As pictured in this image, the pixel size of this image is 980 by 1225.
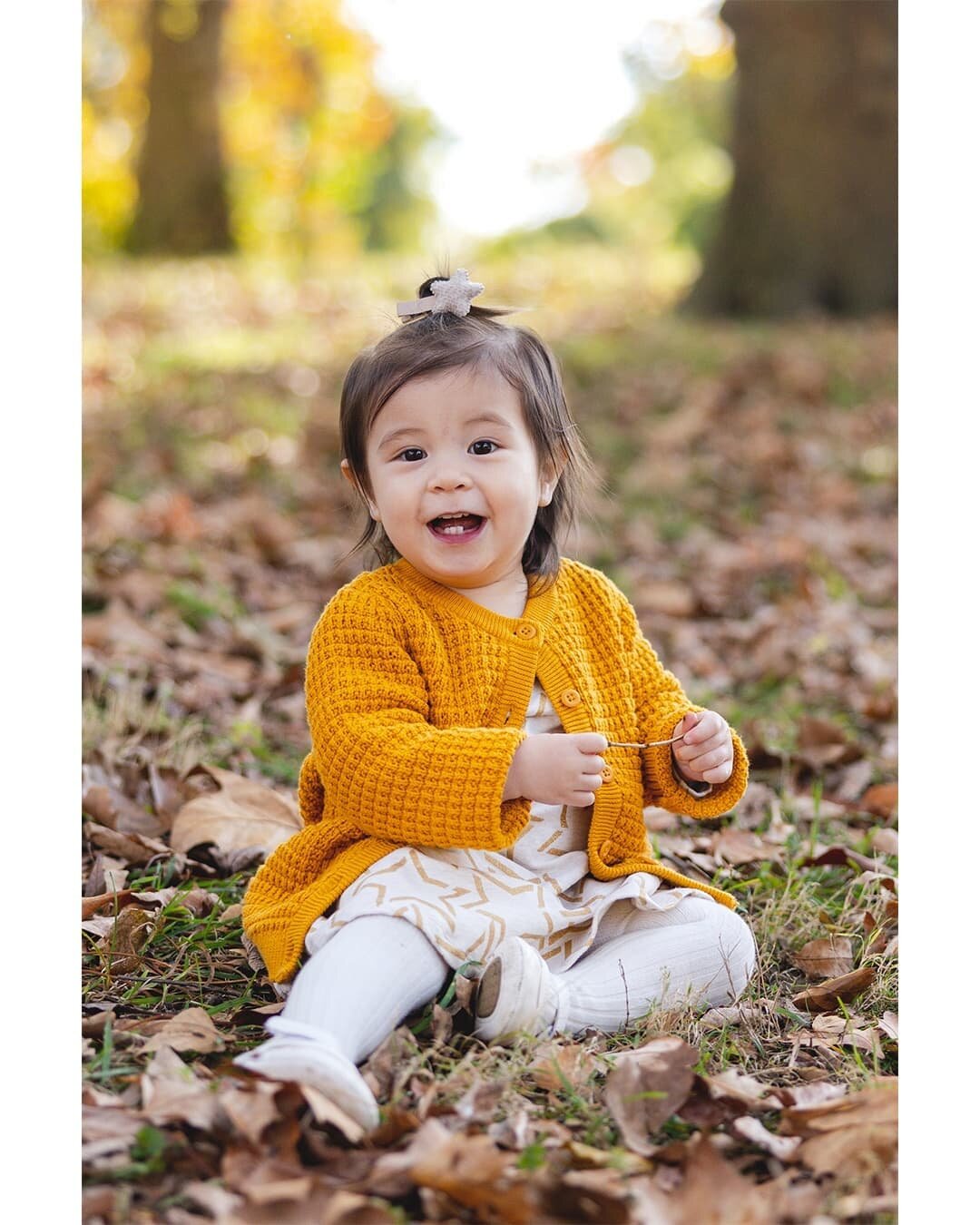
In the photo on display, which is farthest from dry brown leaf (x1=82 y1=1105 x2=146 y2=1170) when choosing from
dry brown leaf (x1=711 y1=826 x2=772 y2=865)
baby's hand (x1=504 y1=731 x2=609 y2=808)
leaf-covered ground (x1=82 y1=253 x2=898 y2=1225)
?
dry brown leaf (x1=711 y1=826 x2=772 y2=865)

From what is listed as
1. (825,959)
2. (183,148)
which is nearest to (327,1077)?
(825,959)

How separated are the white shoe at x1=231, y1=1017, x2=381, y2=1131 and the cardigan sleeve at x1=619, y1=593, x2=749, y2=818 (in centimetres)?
77

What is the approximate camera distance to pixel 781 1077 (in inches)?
75.5

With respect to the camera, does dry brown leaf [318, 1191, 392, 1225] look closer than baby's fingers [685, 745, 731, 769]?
Yes

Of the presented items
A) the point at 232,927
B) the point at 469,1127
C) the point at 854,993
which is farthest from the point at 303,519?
the point at 469,1127

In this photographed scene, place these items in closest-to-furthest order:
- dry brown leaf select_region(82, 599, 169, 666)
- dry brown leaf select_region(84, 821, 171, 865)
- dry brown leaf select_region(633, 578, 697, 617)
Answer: dry brown leaf select_region(84, 821, 171, 865) < dry brown leaf select_region(82, 599, 169, 666) < dry brown leaf select_region(633, 578, 697, 617)

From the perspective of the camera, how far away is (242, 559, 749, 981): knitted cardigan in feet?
6.24

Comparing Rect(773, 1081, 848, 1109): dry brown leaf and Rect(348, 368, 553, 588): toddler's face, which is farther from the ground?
Rect(348, 368, 553, 588): toddler's face

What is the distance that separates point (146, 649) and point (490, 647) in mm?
2060

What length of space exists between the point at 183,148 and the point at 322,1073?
13.1 meters

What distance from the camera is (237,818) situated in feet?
9.04

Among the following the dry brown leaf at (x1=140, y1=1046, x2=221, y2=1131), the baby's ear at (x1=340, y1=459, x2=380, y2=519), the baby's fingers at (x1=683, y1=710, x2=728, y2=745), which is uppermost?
the baby's ear at (x1=340, y1=459, x2=380, y2=519)

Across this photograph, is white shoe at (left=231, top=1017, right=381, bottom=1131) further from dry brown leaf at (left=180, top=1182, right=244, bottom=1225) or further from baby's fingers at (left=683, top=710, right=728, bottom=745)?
baby's fingers at (left=683, top=710, right=728, bottom=745)

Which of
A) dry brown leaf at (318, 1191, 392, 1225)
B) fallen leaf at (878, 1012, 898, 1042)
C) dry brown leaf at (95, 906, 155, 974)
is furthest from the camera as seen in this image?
dry brown leaf at (95, 906, 155, 974)
